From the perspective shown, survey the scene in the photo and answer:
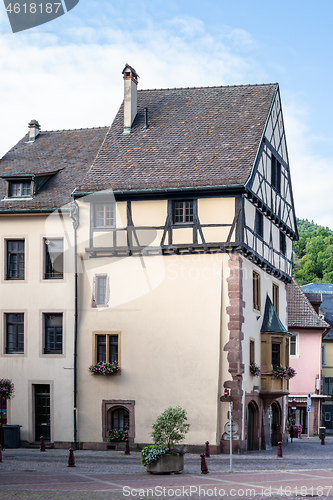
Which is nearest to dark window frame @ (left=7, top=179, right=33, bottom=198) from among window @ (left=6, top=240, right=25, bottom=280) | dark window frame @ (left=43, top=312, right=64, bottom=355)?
window @ (left=6, top=240, right=25, bottom=280)

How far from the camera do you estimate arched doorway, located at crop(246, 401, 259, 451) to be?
34.6m

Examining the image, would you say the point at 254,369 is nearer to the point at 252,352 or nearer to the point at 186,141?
the point at 252,352

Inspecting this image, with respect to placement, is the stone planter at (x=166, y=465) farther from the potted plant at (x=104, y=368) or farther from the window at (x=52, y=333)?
the window at (x=52, y=333)

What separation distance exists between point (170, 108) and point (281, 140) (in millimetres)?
5617

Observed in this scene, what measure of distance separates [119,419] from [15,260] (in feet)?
25.1

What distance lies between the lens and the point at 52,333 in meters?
34.3

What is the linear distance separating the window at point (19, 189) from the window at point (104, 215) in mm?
3401

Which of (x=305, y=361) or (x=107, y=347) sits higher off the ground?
(x=107, y=347)

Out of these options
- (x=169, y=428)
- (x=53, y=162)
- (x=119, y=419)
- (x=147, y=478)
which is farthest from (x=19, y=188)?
(x=147, y=478)

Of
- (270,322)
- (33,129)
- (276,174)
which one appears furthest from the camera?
(33,129)

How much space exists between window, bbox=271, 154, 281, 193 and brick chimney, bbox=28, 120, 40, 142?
11210 mm

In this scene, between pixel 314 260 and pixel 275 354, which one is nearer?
pixel 275 354

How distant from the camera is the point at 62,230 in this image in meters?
34.6

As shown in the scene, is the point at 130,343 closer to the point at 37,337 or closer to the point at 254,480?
the point at 37,337
